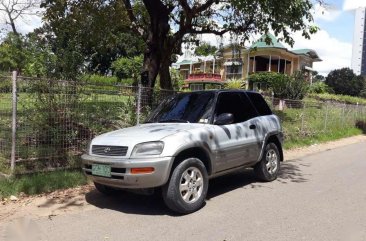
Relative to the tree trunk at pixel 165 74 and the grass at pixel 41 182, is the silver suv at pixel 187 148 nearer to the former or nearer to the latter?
the grass at pixel 41 182

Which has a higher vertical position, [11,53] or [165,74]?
[11,53]

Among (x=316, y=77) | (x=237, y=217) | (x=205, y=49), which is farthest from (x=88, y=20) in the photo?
(x=316, y=77)

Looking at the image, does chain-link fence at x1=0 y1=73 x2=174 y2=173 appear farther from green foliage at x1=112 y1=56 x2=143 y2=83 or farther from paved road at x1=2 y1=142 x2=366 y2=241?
green foliage at x1=112 y1=56 x2=143 y2=83

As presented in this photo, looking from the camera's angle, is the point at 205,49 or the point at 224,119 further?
the point at 205,49

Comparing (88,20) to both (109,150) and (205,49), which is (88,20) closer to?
(205,49)

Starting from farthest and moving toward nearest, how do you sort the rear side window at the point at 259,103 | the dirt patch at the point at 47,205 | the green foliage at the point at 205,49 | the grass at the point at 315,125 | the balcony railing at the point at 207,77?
1. the balcony railing at the point at 207,77
2. the green foliage at the point at 205,49
3. the grass at the point at 315,125
4. the rear side window at the point at 259,103
5. the dirt patch at the point at 47,205

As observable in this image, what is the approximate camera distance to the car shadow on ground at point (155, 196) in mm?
Answer: 6535

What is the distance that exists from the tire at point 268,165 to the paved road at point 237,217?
15 centimetres

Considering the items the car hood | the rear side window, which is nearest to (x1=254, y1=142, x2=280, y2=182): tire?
the rear side window

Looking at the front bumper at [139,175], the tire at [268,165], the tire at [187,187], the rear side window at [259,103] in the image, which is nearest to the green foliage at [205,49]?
the rear side window at [259,103]

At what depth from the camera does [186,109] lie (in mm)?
7586

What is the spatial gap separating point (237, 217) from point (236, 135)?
1717 mm

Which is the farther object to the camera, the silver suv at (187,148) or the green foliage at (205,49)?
the green foliage at (205,49)

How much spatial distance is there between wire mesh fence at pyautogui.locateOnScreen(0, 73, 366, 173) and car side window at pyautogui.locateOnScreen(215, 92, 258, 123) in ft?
8.32
